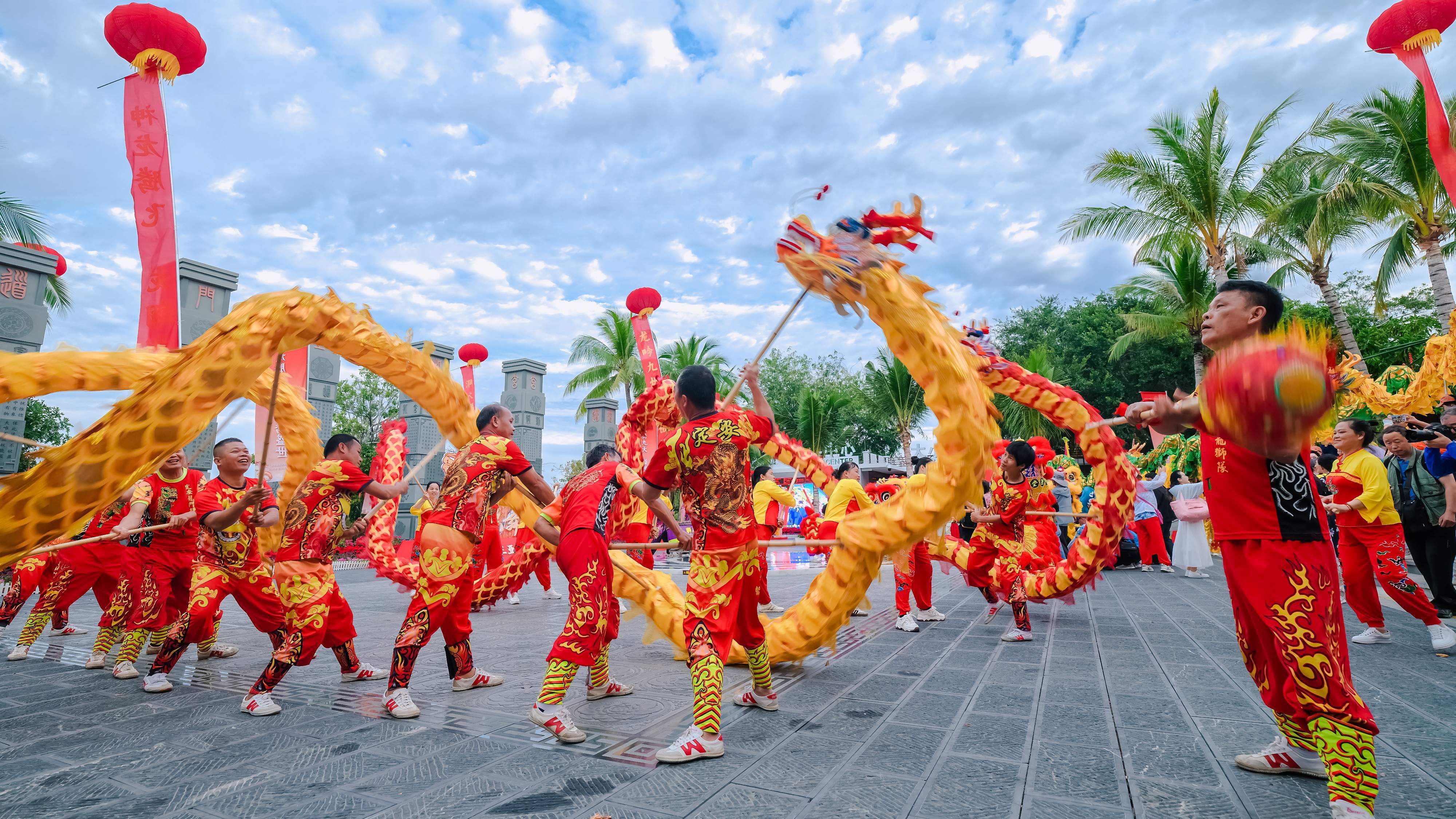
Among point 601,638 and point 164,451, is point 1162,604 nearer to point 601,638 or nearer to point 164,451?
point 601,638

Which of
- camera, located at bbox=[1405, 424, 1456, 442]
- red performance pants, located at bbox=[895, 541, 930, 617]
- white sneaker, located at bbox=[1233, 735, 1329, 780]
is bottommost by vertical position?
white sneaker, located at bbox=[1233, 735, 1329, 780]

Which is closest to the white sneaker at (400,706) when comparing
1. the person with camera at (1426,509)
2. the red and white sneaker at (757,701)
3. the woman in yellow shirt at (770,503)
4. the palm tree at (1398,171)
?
the red and white sneaker at (757,701)

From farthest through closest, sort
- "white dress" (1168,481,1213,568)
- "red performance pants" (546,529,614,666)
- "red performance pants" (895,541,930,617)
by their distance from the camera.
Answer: "white dress" (1168,481,1213,568), "red performance pants" (895,541,930,617), "red performance pants" (546,529,614,666)

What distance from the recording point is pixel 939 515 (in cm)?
381

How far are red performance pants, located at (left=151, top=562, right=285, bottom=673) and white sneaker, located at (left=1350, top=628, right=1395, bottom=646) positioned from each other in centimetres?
729

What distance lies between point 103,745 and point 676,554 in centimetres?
1211

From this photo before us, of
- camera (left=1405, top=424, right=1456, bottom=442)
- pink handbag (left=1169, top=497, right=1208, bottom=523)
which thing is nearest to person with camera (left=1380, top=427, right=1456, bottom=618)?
camera (left=1405, top=424, right=1456, bottom=442)

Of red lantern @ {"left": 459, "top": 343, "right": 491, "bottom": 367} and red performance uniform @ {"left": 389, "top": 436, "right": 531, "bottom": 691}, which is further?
red lantern @ {"left": 459, "top": 343, "right": 491, "bottom": 367}

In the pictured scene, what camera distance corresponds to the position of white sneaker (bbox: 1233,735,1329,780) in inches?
104

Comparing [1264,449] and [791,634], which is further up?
[1264,449]

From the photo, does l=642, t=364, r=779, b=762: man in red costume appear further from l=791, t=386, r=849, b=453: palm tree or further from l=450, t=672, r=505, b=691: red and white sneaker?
l=791, t=386, r=849, b=453: palm tree

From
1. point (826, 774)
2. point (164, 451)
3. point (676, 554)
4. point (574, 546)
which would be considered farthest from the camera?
point (676, 554)

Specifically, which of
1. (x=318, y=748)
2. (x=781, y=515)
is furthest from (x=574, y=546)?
(x=781, y=515)

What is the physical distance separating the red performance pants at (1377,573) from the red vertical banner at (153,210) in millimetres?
9848
